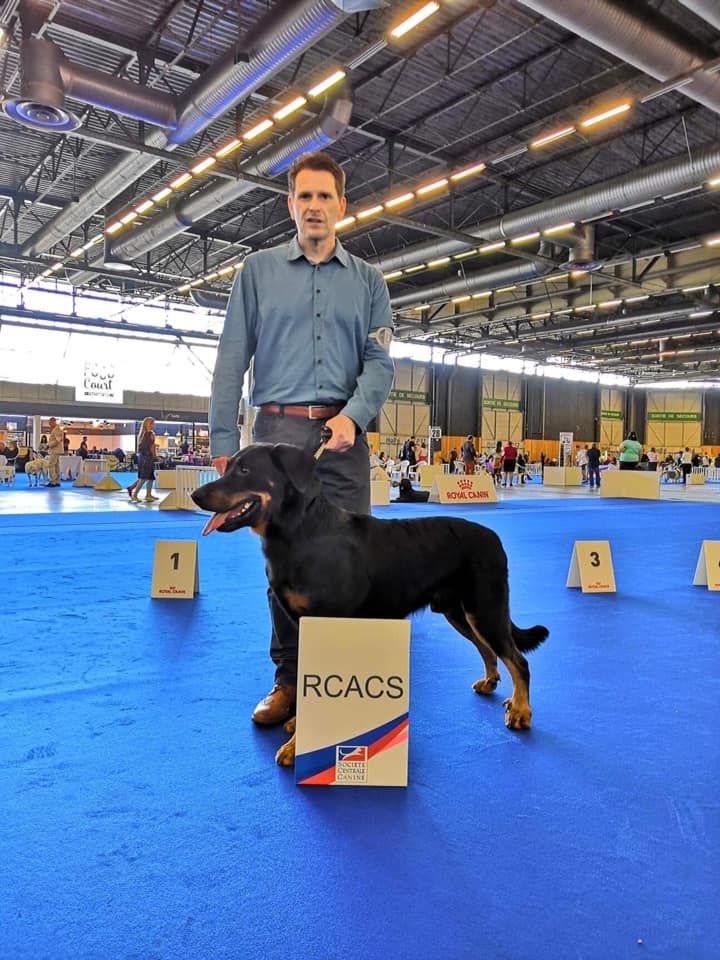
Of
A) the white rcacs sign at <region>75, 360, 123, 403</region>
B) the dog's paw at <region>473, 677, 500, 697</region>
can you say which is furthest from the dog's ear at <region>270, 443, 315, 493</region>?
the white rcacs sign at <region>75, 360, 123, 403</region>

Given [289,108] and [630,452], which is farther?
[630,452]

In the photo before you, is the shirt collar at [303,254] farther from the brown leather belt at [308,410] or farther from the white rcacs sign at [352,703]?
the white rcacs sign at [352,703]

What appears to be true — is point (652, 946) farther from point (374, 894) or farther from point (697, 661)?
point (697, 661)

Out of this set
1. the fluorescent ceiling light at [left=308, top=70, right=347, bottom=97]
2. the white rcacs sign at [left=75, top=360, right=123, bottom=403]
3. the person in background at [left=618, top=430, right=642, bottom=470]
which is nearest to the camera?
the fluorescent ceiling light at [left=308, top=70, right=347, bottom=97]

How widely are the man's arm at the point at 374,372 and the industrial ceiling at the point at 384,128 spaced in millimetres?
3998

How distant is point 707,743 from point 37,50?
8160 mm

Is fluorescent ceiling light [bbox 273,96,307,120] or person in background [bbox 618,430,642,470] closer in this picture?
fluorescent ceiling light [bbox 273,96,307,120]

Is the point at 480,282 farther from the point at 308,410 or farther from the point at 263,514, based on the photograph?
the point at 263,514

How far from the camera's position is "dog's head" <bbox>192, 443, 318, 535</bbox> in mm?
1761

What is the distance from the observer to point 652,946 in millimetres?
1150

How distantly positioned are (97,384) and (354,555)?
23.2 meters

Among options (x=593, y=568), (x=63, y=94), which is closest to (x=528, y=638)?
(x=593, y=568)

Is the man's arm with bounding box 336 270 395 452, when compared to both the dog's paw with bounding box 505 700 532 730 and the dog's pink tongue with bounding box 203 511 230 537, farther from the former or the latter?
the dog's paw with bounding box 505 700 532 730

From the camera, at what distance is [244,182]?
33.6ft
